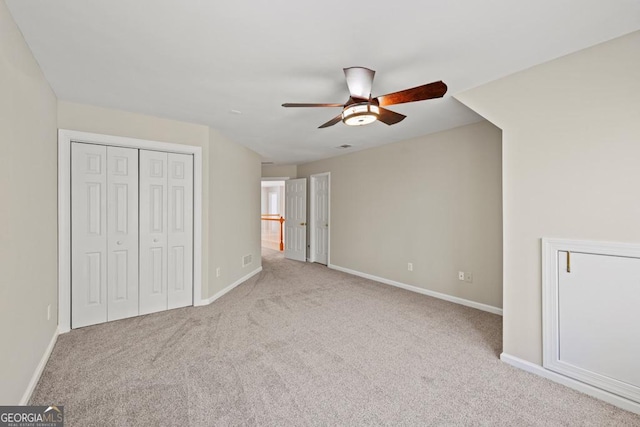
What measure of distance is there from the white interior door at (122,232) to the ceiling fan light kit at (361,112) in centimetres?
249

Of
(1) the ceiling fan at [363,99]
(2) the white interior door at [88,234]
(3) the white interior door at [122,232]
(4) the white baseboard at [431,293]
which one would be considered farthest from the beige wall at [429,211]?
(2) the white interior door at [88,234]

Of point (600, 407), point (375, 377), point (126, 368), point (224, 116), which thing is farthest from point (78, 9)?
point (600, 407)

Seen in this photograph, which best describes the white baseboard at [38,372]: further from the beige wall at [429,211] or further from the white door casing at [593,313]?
the beige wall at [429,211]

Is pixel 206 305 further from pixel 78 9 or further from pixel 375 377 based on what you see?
pixel 78 9

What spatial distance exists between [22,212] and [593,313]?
12.5ft

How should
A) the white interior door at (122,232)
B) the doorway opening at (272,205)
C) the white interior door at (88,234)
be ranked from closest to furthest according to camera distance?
the white interior door at (88,234), the white interior door at (122,232), the doorway opening at (272,205)

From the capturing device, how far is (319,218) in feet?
21.0

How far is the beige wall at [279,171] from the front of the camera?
23.1ft

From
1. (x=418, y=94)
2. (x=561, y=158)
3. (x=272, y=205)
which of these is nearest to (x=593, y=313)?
(x=561, y=158)

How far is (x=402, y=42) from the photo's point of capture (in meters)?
1.84

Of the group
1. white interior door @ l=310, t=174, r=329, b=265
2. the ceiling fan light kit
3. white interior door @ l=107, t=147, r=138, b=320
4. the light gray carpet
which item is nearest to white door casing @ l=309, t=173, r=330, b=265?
white interior door @ l=310, t=174, r=329, b=265

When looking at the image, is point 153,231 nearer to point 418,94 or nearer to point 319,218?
point 418,94

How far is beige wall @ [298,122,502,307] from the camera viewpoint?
3.47 metres

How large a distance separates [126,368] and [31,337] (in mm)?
651
